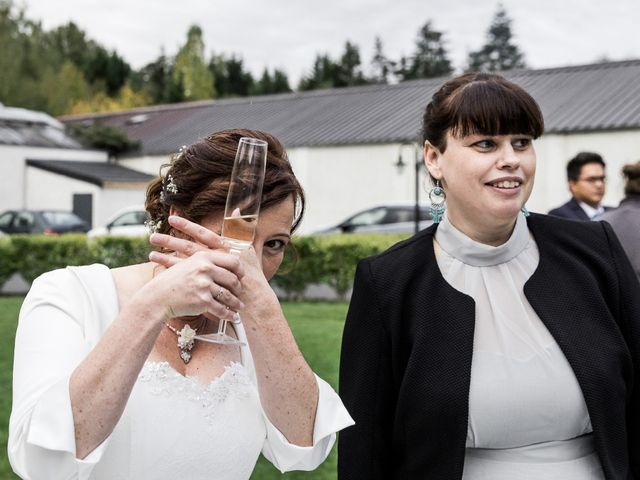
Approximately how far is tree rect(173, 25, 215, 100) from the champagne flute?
7926 cm

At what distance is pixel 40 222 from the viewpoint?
2702cm

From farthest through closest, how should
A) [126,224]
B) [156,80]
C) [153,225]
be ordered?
[156,80], [126,224], [153,225]

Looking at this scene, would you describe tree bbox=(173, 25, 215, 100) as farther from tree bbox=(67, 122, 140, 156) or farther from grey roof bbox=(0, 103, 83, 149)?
tree bbox=(67, 122, 140, 156)

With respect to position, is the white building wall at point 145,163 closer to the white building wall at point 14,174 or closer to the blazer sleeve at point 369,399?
the white building wall at point 14,174

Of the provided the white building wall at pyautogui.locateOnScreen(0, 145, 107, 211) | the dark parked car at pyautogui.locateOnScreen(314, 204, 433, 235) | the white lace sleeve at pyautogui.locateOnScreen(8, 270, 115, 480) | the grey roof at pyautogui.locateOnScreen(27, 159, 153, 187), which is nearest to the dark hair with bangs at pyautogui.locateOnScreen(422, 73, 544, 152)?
the white lace sleeve at pyautogui.locateOnScreen(8, 270, 115, 480)

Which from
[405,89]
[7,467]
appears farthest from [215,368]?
[405,89]

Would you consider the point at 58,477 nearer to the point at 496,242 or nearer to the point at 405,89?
the point at 496,242

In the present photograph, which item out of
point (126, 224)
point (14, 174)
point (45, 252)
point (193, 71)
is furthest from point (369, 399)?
point (193, 71)

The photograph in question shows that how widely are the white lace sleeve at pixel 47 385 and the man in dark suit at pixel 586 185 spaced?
6169mm

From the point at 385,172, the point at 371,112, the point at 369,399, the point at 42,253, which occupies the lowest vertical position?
the point at 42,253

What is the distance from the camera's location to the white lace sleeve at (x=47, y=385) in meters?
1.86

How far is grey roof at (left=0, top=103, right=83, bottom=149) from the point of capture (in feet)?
127

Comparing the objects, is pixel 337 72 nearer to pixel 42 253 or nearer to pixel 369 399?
pixel 42 253

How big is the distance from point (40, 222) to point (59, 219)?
617mm
